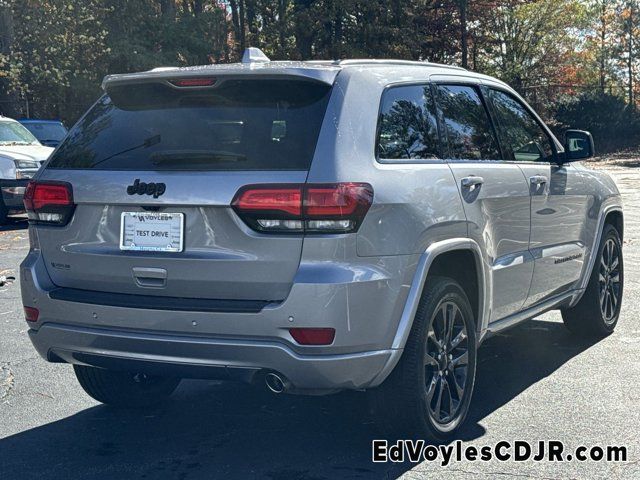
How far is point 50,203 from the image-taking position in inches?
183

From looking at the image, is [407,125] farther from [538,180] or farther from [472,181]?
[538,180]

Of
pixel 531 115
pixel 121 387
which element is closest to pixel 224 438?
pixel 121 387

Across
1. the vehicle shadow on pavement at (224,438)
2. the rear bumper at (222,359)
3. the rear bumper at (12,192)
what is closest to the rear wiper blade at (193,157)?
the rear bumper at (222,359)

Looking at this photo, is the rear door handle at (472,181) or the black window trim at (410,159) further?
the rear door handle at (472,181)

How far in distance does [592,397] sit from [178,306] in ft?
8.27

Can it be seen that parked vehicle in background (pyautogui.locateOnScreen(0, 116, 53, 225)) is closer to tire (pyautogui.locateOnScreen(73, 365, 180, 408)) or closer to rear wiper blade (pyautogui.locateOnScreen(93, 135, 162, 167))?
tire (pyautogui.locateOnScreen(73, 365, 180, 408))

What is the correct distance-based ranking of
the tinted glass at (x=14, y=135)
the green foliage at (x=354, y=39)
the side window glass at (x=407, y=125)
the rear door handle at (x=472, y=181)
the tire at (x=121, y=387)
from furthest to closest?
the green foliage at (x=354, y=39) < the tinted glass at (x=14, y=135) < the tire at (x=121, y=387) < the rear door handle at (x=472, y=181) < the side window glass at (x=407, y=125)

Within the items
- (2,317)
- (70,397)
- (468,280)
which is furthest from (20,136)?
(468,280)

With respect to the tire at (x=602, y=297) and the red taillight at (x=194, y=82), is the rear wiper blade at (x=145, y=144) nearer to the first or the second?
the red taillight at (x=194, y=82)

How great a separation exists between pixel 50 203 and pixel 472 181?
2086mm

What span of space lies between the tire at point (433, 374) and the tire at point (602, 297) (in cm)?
212

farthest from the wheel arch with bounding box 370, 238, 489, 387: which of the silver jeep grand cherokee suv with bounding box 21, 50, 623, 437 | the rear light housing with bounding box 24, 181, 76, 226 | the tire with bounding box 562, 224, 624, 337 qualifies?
the tire with bounding box 562, 224, 624, 337

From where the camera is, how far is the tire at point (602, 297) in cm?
686

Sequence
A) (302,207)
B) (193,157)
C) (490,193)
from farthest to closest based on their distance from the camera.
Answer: (490,193) < (193,157) < (302,207)
